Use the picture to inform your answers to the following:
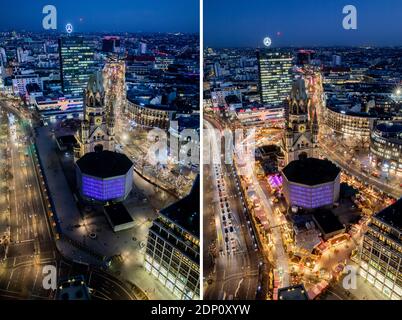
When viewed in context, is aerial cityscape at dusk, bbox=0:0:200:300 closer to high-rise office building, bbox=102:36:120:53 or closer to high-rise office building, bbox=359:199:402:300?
high-rise office building, bbox=102:36:120:53

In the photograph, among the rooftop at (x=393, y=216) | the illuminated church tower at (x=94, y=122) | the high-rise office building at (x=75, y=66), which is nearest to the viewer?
the rooftop at (x=393, y=216)

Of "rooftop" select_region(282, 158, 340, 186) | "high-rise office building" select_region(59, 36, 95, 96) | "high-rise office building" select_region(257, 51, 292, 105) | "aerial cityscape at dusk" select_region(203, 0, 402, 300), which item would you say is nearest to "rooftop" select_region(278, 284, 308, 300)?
"aerial cityscape at dusk" select_region(203, 0, 402, 300)

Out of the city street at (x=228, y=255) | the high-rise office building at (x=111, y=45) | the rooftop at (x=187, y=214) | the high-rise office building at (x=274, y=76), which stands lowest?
the city street at (x=228, y=255)

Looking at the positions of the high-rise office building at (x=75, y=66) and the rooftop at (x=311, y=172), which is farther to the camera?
the high-rise office building at (x=75, y=66)

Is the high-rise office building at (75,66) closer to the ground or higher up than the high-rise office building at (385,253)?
higher up

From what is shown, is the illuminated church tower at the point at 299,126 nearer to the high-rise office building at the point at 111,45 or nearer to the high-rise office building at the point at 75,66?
the high-rise office building at the point at 111,45

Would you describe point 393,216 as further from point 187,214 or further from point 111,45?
point 111,45

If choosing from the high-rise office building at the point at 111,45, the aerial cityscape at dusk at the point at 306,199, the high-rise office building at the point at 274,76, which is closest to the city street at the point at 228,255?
the aerial cityscape at dusk at the point at 306,199
